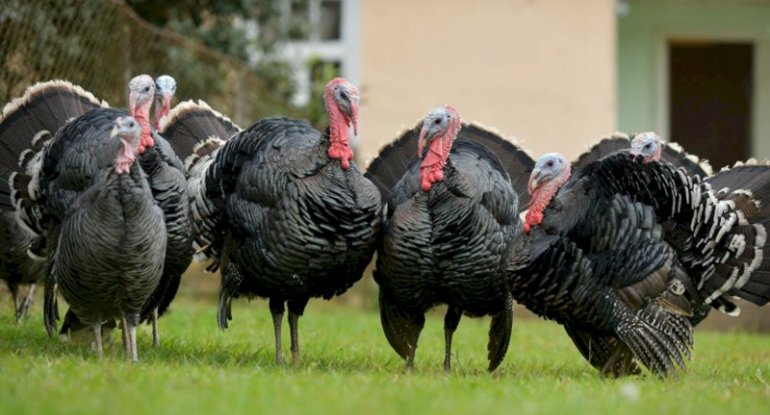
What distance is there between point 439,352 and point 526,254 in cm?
203

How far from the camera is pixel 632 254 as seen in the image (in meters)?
6.95

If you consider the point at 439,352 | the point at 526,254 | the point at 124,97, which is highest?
the point at 124,97

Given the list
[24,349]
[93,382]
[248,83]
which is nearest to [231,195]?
[24,349]

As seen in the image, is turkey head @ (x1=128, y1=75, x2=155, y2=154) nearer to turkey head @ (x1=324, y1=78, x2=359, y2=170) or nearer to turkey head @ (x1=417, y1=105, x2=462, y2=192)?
turkey head @ (x1=324, y1=78, x2=359, y2=170)

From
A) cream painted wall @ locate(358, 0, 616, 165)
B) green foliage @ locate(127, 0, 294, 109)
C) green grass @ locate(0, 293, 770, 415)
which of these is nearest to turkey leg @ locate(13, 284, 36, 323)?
green grass @ locate(0, 293, 770, 415)

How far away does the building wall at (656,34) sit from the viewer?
16.1m

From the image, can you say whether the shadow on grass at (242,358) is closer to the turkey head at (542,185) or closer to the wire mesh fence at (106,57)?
the turkey head at (542,185)

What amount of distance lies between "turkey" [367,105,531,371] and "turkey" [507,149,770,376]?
0.65ft

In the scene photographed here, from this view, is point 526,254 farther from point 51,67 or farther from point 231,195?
point 51,67

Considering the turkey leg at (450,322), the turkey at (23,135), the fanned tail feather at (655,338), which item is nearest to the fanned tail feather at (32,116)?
the turkey at (23,135)

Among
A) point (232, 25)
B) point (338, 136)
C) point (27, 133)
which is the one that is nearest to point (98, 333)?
point (27, 133)

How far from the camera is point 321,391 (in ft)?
18.5

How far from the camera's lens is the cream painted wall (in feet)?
48.1

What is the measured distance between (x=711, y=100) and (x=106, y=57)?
1094 cm
